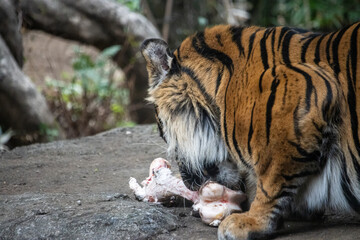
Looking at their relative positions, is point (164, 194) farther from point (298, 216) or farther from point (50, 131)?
point (50, 131)

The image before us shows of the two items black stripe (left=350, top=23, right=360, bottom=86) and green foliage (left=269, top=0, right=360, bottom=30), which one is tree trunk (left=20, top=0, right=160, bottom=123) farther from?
black stripe (left=350, top=23, right=360, bottom=86)

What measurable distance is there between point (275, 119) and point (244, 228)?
67cm

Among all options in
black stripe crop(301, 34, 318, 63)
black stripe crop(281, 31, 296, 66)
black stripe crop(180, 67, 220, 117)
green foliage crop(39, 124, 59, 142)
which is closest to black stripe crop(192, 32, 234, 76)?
black stripe crop(180, 67, 220, 117)

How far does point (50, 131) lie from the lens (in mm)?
7176

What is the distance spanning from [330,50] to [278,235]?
1187mm

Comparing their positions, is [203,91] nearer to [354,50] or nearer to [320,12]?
[354,50]

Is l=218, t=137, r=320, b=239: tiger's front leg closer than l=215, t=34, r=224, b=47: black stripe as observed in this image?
Yes

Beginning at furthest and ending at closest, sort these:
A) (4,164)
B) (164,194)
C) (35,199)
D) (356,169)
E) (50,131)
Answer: (50,131) → (4,164) → (164,194) → (35,199) → (356,169)

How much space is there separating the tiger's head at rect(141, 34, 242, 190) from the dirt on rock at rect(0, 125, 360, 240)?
0.37m

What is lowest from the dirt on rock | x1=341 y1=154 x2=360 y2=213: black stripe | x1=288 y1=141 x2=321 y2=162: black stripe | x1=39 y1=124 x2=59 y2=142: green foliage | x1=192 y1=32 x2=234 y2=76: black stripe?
x1=39 y1=124 x2=59 y2=142: green foliage

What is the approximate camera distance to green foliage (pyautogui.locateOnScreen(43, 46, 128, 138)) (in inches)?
306

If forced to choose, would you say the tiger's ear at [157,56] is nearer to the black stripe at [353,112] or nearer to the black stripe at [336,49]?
the black stripe at [336,49]

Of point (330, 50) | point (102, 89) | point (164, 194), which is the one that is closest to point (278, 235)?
point (164, 194)

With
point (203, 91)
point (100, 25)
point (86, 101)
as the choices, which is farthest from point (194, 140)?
point (100, 25)
